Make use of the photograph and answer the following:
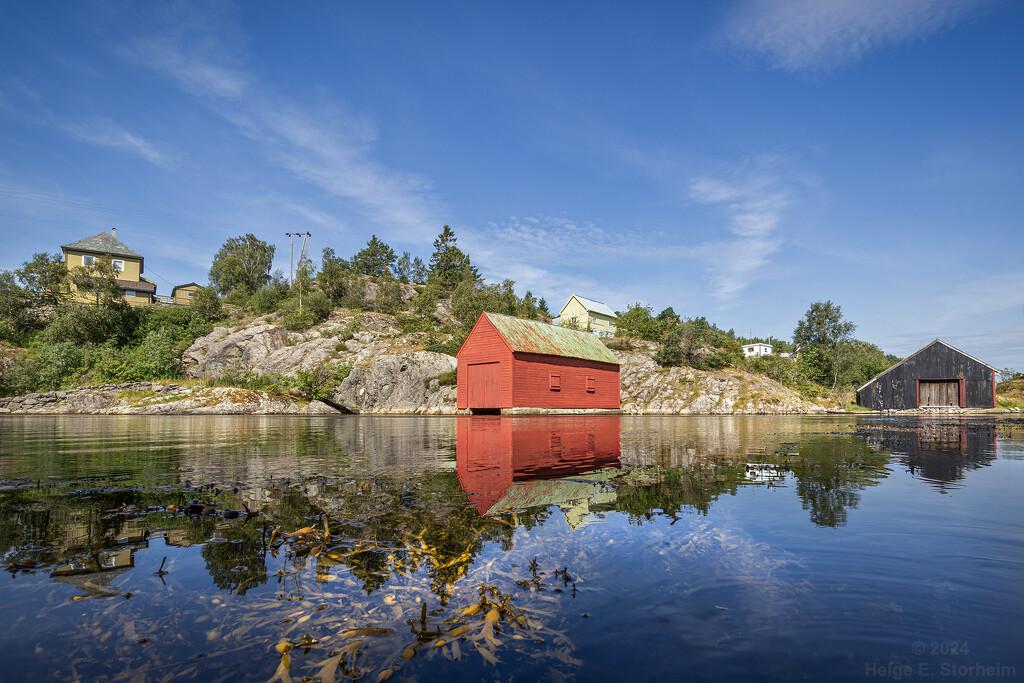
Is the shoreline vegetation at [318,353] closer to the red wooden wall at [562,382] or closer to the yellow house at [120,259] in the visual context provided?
the red wooden wall at [562,382]

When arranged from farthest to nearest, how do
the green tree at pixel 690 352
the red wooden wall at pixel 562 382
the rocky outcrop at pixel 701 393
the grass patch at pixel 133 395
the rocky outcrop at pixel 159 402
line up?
the green tree at pixel 690 352, the rocky outcrop at pixel 701 393, the grass patch at pixel 133 395, the rocky outcrop at pixel 159 402, the red wooden wall at pixel 562 382

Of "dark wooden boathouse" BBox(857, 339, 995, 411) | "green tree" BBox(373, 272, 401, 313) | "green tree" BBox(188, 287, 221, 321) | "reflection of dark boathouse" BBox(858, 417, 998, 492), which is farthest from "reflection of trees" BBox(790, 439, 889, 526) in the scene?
"green tree" BBox(188, 287, 221, 321)

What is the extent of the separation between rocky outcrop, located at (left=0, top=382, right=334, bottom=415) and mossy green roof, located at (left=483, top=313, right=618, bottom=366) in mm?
16711

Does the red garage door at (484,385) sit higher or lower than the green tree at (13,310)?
lower

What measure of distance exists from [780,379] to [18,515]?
201ft

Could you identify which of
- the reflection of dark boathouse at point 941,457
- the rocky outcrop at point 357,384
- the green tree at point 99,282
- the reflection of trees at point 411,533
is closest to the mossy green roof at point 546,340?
the rocky outcrop at point 357,384

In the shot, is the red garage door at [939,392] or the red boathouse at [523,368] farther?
the red garage door at [939,392]

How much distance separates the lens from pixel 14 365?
142 feet

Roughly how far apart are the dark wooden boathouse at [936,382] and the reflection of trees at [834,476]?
1676 inches

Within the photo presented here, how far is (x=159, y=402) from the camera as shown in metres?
37.2

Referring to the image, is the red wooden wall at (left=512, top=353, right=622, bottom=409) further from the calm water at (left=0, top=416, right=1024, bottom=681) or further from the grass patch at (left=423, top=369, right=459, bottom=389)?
the calm water at (left=0, top=416, right=1024, bottom=681)

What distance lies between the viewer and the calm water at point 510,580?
7.14 feet

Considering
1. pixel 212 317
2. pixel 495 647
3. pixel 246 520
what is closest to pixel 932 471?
pixel 495 647

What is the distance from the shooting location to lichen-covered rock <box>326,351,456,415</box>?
42.7 m
